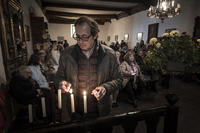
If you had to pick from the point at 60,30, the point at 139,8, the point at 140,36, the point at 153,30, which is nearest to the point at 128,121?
the point at 153,30

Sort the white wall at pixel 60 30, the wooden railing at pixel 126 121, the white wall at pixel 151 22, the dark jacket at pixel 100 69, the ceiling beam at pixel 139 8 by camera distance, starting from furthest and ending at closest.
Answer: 1. the white wall at pixel 60 30
2. the ceiling beam at pixel 139 8
3. the white wall at pixel 151 22
4. the dark jacket at pixel 100 69
5. the wooden railing at pixel 126 121

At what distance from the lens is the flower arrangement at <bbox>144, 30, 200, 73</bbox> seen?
1.75m

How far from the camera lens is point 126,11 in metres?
10.9

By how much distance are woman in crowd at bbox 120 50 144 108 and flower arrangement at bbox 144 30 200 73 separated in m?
1.34

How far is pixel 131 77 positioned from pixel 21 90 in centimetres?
270

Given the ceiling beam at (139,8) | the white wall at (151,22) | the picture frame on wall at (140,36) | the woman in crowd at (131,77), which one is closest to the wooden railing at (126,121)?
the woman in crowd at (131,77)

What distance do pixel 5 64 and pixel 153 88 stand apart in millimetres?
4314

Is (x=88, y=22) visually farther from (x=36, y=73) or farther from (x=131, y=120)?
(x=36, y=73)

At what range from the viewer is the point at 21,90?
6.87ft

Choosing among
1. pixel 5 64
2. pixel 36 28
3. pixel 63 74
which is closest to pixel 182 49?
pixel 63 74

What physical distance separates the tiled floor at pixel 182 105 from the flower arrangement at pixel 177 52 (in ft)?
4.43

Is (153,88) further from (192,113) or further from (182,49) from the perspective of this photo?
(182,49)

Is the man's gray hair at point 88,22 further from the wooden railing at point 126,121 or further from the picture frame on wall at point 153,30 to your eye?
the picture frame on wall at point 153,30

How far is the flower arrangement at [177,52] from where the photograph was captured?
1745mm
